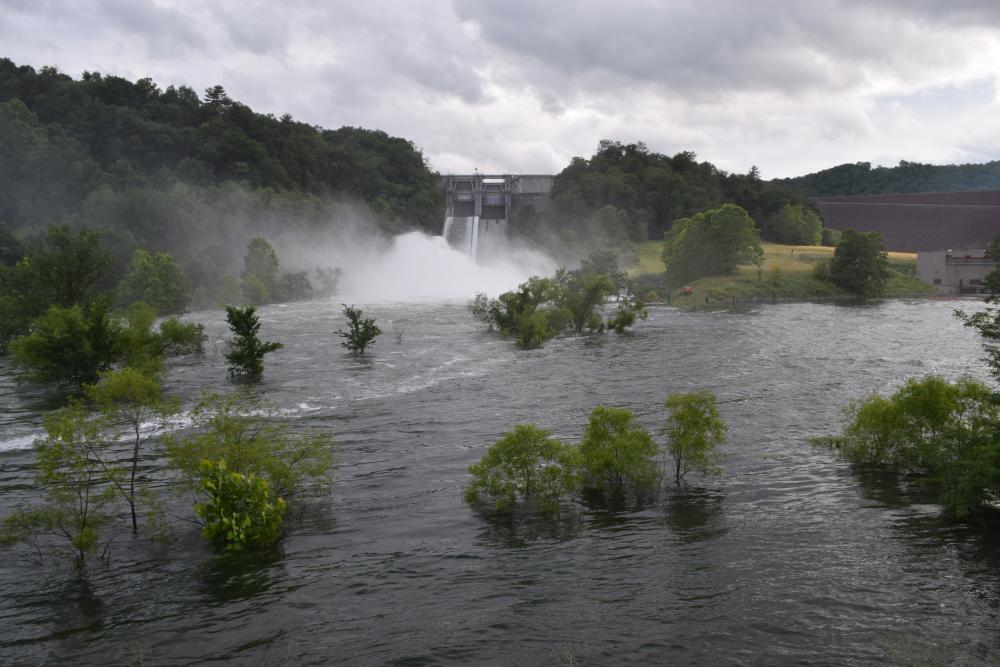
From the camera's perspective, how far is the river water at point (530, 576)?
13.8 meters

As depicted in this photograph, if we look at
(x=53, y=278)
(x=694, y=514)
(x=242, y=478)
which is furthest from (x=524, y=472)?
(x=53, y=278)

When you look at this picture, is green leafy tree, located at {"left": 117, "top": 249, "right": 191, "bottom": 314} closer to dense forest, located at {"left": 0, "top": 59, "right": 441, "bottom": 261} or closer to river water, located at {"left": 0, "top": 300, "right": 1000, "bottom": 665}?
dense forest, located at {"left": 0, "top": 59, "right": 441, "bottom": 261}

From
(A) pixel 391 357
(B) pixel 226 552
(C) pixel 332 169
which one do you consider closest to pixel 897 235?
(C) pixel 332 169

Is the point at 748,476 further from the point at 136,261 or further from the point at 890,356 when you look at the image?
the point at 136,261

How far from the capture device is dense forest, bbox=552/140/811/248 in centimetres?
15025

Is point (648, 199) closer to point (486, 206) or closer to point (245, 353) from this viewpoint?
point (486, 206)

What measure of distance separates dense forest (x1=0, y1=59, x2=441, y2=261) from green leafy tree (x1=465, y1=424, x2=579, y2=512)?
7549cm

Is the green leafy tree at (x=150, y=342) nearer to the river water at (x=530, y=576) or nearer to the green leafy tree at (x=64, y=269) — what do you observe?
the green leafy tree at (x=64, y=269)

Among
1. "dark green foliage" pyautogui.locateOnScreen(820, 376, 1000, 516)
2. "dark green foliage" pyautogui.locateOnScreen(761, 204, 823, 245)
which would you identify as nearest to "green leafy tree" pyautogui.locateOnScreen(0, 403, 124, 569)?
"dark green foliage" pyautogui.locateOnScreen(820, 376, 1000, 516)

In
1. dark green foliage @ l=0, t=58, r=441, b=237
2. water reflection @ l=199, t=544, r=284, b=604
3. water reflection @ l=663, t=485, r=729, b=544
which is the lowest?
water reflection @ l=199, t=544, r=284, b=604

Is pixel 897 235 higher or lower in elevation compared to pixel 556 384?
higher

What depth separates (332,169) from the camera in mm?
171250

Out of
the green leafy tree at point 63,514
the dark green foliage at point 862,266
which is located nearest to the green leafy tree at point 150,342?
the green leafy tree at point 63,514

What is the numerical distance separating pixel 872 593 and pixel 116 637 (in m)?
15.3
